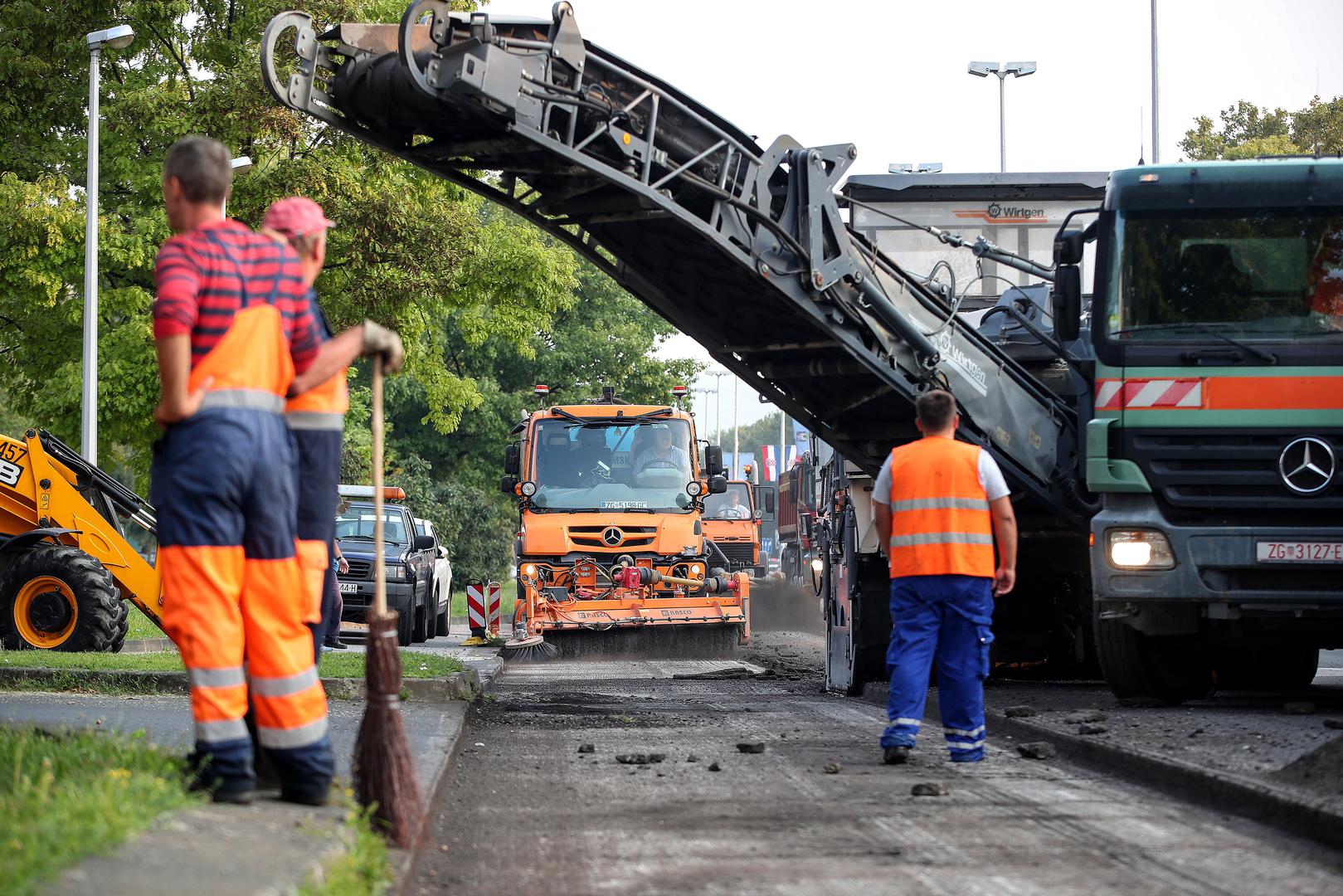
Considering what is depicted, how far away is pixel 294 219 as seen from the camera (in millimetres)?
5691

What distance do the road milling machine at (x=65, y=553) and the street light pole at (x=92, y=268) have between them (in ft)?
13.9

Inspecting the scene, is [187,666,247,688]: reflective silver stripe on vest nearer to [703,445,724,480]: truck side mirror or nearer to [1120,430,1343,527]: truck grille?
[1120,430,1343,527]: truck grille

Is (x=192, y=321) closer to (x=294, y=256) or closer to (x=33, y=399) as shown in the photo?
(x=294, y=256)

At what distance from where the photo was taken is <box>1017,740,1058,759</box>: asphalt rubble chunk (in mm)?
8320

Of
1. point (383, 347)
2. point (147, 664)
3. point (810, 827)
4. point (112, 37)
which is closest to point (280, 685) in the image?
point (383, 347)

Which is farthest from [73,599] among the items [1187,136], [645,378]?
[645,378]

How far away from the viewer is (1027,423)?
36.2 feet

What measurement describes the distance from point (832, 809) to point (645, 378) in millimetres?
43060

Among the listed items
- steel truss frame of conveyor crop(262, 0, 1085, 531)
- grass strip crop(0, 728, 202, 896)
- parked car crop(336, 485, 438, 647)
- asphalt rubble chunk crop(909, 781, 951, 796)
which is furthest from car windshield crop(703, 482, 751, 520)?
grass strip crop(0, 728, 202, 896)

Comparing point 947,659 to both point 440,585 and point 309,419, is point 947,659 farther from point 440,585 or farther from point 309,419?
point 440,585

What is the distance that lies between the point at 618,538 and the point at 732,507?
12.6 m

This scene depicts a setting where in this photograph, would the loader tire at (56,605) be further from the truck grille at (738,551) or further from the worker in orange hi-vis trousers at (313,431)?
the truck grille at (738,551)

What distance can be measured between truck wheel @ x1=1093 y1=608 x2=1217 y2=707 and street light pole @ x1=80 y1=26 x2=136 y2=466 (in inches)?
509

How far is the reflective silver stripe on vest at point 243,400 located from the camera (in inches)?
201
